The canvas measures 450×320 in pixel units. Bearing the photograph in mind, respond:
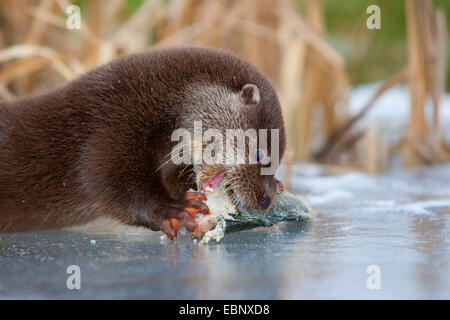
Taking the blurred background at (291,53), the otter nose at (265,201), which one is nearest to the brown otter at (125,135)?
the otter nose at (265,201)

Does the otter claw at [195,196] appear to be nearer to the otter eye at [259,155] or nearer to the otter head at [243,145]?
the otter head at [243,145]

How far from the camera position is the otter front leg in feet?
7.36

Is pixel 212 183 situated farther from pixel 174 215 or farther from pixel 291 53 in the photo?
pixel 291 53

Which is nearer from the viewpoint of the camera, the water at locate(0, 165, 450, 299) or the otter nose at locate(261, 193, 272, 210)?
the water at locate(0, 165, 450, 299)

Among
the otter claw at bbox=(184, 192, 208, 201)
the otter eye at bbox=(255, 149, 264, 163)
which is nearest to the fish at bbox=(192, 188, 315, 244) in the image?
the otter claw at bbox=(184, 192, 208, 201)

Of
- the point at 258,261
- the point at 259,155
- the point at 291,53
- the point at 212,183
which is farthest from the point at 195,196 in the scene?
the point at 291,53

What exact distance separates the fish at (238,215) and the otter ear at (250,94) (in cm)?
38

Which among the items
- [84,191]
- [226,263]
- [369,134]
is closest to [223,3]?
[369,134]

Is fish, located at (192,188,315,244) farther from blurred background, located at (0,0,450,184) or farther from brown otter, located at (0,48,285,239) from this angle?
blurred background, located at (0,0,450,184)

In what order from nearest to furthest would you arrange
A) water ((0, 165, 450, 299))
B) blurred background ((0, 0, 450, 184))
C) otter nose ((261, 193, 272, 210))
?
water ((0, 165, 450, 299)) → otter nose ((261, 193, 272, 210)) → blurred background ((0, 0, 450, 184))

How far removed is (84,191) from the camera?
8.07 feet

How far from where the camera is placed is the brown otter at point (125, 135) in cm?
238

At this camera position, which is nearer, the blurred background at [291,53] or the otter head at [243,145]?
the otter head at [243,145]
